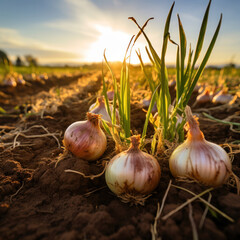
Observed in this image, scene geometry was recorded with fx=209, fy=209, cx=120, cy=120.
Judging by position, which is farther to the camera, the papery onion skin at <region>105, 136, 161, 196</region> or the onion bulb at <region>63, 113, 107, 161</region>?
the onion bulb at <region>63, 113, 107, 161</region>

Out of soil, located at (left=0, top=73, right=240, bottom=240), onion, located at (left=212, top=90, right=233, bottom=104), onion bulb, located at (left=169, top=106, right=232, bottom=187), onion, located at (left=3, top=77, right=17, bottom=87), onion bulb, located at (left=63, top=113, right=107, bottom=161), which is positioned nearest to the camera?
soil, located at (left=0, top=73, right=240, bottom=240)

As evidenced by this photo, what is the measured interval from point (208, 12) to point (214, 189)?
0.95m

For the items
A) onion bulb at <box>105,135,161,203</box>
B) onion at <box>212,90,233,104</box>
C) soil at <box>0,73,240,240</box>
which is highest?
onion bulb at <box>105,135,161,203</box>

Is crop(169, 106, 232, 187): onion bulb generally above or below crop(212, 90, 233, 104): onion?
above

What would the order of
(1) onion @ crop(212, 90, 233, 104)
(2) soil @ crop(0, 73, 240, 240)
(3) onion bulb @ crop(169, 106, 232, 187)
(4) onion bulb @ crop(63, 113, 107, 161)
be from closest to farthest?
(2) soil @ crop(0, 73, 240, 240) < (3) onion bulb @ crop(169, 106, 232, 187) < (4) onion bulb @ crop(63, 113, 107, 161) < (1) onion @ crop(212, 90, 233, 104)

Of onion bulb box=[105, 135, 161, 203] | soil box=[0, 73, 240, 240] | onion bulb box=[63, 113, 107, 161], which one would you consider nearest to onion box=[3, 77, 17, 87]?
soil box=[0, 73, 240, 240]

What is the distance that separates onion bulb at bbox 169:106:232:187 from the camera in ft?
3.54

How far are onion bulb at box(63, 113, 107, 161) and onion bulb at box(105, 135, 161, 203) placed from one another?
329 millimetres

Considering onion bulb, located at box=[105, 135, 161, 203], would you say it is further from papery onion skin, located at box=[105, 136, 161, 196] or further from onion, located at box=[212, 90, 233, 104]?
onion, located at box=[212, 90, 233, 104]

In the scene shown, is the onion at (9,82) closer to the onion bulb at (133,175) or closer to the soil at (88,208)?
the soil at (88,208)

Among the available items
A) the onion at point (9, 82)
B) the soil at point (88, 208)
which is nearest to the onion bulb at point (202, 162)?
the soil at point (88, 208)

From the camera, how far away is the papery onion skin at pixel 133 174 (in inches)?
43.5

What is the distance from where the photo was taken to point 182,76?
1.34m

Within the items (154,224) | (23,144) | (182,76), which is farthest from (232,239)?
(23,144)
